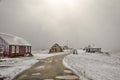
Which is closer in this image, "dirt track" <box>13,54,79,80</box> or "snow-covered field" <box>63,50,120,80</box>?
"dirt track" <box>13,54,79,80</box>

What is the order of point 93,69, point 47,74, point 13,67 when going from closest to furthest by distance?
point 47,74 < point 93,69 < point 13,67

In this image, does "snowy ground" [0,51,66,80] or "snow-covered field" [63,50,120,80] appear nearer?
"snow-covered field" [63,50,120,80]

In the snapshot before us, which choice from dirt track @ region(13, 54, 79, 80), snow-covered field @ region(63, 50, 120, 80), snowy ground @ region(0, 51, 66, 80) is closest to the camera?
dirt track @ region(13, 54, 79, 80)

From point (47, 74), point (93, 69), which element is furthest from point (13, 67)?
point (93, 69)

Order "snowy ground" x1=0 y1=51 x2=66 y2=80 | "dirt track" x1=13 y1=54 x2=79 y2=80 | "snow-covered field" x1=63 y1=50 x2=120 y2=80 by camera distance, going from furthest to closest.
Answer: "snowy ground" x1=0 y1=51 x2=66 y2=80
"snow-covered field" x1=63 y1=50 x2=120 y2=80
"dirt track" x1=13 y1=54 x2=79 y2=80

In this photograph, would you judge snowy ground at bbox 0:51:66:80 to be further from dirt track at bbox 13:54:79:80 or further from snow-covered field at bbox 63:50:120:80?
snow-covered field at bbox 63:50:120:80

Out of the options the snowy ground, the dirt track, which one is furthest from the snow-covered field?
the snowy ground

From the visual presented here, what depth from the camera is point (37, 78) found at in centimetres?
1672

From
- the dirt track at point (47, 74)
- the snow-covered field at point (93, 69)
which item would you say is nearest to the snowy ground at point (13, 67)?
the dirt track at point (47, 74)

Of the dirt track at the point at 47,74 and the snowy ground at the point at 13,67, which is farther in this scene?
the snowy ground at the point at 13,67

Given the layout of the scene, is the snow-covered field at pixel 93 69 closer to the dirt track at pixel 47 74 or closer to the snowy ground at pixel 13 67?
the dirt track at pixel 47 74

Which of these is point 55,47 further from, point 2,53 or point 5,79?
point 5,79

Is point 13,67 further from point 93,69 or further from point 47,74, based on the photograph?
point 93,69

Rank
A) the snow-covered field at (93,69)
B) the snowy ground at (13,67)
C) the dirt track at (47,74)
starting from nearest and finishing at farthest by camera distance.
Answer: the dirt track at (47,74) → the snow-covered field at (93,69) → the snowy ground at (13,67)
